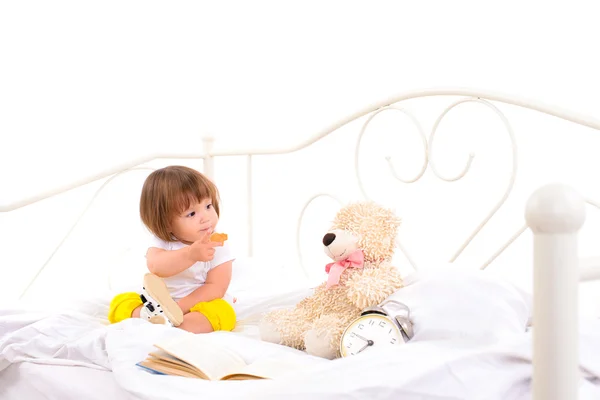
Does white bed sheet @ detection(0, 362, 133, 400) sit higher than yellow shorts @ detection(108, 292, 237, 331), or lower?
lower

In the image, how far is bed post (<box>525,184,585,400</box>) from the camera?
1.92ft

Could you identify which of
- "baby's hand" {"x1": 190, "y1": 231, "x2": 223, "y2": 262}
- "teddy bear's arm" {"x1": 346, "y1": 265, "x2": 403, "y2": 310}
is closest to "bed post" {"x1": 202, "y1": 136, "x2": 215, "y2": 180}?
"baby's hand" {"x1": 190, "y1": 231, "x2": 223, "y2": 262}

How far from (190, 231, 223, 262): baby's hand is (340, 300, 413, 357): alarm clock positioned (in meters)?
0.36

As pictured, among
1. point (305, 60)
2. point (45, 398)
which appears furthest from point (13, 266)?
point (305, 60)

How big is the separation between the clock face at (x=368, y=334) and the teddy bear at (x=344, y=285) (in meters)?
0.03

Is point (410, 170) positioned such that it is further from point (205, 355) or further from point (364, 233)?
point (205, 355)

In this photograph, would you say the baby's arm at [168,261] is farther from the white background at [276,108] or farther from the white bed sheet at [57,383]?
the white background at [276,108]

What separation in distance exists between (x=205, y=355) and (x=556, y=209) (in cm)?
68

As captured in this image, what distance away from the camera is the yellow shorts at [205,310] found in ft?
4.67

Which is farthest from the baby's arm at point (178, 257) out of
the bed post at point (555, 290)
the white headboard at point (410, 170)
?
the bed post at point (555, 290)

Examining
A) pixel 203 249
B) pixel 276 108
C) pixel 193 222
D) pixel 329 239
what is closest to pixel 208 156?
pixel 276 108

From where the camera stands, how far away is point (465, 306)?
3.48 feet

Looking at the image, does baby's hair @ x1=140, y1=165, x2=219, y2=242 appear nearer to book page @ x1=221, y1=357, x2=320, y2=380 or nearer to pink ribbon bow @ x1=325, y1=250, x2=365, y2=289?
pink ribbon bow @ x1=325, y1=250, x2=365, y2=289

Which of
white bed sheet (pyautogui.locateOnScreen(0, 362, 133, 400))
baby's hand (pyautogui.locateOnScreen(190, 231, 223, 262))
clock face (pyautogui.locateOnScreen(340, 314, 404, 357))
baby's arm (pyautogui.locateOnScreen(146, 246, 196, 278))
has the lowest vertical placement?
white bed sheet (pyautogui.locateOnScreen(0, 362, 133, 400))
